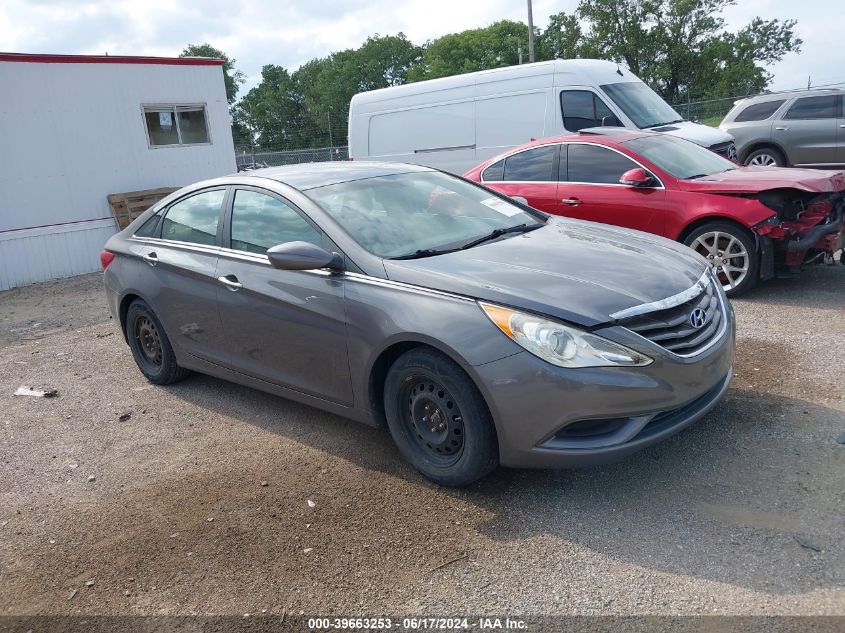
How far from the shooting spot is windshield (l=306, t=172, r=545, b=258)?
4016 millimetres

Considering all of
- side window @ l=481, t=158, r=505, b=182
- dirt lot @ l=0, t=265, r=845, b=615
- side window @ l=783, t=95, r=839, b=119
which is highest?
side window @ l=783, t=95, r=839, b=119

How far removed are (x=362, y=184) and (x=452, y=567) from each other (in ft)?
7.95

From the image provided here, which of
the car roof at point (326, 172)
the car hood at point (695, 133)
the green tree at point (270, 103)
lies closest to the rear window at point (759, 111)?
the car hood at point (695, 133)

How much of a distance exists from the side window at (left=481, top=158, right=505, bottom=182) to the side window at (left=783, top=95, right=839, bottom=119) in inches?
314

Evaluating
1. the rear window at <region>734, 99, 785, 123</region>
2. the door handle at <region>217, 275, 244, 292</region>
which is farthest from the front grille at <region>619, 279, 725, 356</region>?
the rear window at <region>734, 99, 785, 123</region>

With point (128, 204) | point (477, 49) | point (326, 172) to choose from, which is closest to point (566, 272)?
point (326, 172)

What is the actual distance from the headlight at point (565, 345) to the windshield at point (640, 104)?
8.35 meters

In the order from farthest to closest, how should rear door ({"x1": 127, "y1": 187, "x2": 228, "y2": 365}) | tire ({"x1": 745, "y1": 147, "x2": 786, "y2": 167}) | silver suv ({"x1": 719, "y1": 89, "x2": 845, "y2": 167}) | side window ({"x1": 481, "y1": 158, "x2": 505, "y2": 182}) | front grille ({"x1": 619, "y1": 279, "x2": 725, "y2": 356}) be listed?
tire ({"x1": 745, "y1": 147, "x2": 786, "y2": 167}) → silver suv ({"x1": 719, "y1": 89, "x2": 845, "y2": 167}) → side window ({"x1": 481, "y1": 158, "x2": 505, "y2": 182}) → rear door ({"x1": 127, "y1": 187, "x2": 228, "y2": 365}) → front grille ({"x1": 619, "y1": 279, "x2": 725, "y2": 356})

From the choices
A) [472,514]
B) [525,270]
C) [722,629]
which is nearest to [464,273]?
[525,270]

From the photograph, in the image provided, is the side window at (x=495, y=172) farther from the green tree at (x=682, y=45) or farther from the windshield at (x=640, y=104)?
the green tree at (x=682, y=45)

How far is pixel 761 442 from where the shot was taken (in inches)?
149

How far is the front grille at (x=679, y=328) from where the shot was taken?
3.26 m

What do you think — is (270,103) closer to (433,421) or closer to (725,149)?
(725,149)

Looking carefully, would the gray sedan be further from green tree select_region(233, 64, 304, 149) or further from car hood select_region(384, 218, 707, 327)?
green tree select_region(233, 64, 304, 149)
